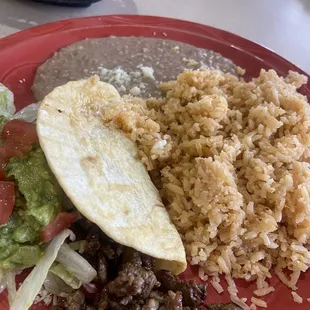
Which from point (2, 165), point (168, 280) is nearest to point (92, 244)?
point (168, 280)

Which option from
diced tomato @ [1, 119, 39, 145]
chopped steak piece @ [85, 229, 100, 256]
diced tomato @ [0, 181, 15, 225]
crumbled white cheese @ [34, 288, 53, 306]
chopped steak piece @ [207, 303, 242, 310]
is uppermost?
diced tomato @ [1, 119, 39, 145]

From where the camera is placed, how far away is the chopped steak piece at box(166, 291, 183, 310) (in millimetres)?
1785

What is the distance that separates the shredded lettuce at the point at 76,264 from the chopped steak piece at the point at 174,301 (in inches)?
12.1

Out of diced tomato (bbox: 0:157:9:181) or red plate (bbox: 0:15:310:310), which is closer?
diced tomato (bbox: 0:157:9:181)

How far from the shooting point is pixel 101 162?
79.5 inches

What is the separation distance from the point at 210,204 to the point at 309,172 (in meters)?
0.49

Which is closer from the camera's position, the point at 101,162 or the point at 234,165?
the point at 101,162

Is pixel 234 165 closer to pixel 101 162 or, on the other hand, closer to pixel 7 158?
pixel 101 162

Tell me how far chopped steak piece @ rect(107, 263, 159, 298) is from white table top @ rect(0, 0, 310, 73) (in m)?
2.20

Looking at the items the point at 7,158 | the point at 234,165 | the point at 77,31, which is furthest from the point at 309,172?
the point at 77,31

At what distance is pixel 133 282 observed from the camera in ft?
5.92

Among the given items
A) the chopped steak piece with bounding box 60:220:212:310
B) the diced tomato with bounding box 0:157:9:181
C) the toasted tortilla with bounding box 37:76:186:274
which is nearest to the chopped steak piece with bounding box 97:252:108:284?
the chopped steak piece with bounding box 60:220:212:310

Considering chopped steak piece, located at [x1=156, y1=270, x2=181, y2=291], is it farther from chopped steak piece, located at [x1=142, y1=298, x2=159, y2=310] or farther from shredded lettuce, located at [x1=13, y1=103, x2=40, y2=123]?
shredded lettuce, located at [x1=13, y1=103, x2=40, y2=123]

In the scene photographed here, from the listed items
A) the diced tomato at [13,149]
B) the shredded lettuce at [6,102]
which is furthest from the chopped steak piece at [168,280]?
the shredded lettuce at [6,102]
